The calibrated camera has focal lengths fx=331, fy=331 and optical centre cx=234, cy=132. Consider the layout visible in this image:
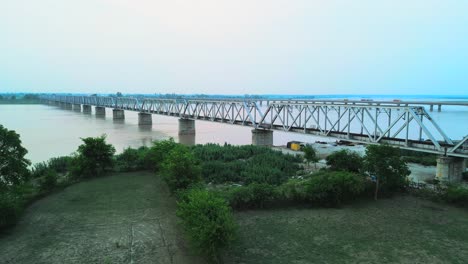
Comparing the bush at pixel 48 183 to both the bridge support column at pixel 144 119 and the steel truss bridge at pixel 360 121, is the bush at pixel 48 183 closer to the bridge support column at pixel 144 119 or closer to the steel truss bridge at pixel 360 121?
the steel truss bridge at pixel 360 121

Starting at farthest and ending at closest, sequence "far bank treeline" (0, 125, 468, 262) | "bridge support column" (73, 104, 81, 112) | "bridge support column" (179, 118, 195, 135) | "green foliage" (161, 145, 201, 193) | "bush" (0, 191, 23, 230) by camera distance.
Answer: "bridge support column" (73, 104, 81, 112)
"bridge support column" (179, 118, 195, 135)
"green foliage" (161, 145, 201, 193)
"bush" (0, 191, 23, 230)
"far bank treeline" (0, 125, 468, 262)

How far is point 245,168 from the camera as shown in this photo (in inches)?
968

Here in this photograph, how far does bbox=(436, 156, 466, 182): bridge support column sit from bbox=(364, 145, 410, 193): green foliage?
23.7ft

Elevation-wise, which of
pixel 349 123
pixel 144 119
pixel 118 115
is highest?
pixel 349 123

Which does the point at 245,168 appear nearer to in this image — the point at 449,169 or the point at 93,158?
the point at 93,158

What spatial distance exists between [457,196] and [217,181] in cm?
1369

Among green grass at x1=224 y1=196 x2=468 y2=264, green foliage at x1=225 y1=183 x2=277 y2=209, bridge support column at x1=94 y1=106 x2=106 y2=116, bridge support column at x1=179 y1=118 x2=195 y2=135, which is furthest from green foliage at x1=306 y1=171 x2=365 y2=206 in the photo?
bridge support column at x1=94 y1=106 x2=106 y2=116

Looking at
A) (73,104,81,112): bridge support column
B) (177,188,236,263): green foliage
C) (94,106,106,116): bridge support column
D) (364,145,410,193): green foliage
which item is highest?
(73,104,81,112): bridge support column

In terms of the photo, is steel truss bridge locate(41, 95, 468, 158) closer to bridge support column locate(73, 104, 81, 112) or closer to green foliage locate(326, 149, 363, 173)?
green foliage locate(326, 149, 363, 173)

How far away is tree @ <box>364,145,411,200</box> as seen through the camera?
57.9 ft

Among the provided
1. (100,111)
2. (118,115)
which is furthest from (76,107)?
(118,115)

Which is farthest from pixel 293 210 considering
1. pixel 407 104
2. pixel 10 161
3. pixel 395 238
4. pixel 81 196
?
pixel 407 104

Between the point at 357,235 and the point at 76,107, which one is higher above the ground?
the point at 76,107

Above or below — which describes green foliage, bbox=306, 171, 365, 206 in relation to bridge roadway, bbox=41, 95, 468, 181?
below
